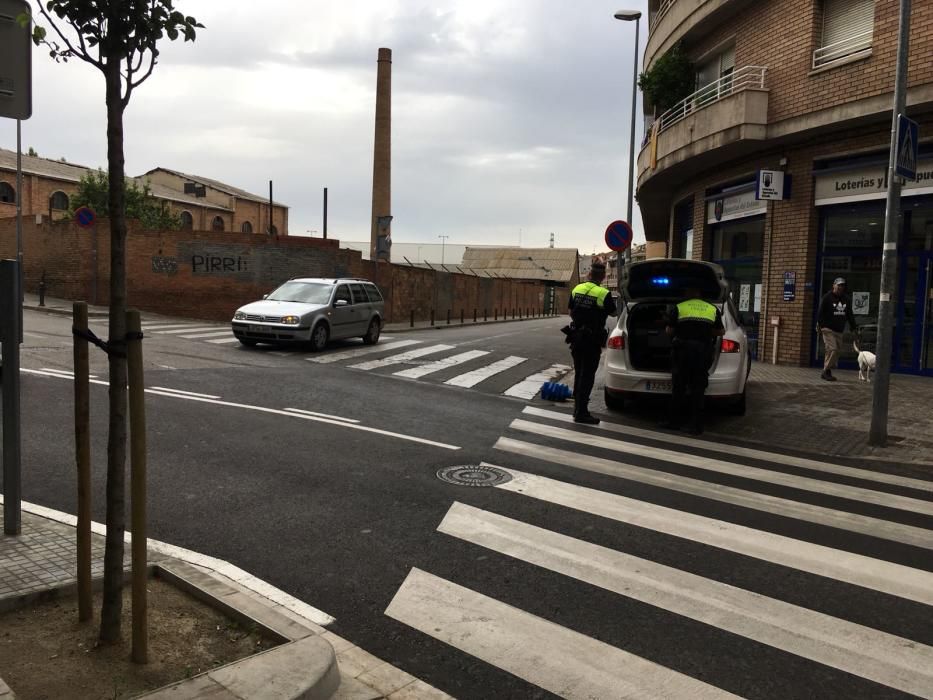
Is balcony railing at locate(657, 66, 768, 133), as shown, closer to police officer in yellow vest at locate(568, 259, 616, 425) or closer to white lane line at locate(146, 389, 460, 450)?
police officer in yellow vest at locate(568, 259, 616, 425)

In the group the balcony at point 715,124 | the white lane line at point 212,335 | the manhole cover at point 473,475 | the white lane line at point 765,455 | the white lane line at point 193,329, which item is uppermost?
the balcony at point 715,124

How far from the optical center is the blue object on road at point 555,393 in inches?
456

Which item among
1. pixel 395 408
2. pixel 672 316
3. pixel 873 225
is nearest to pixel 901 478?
pixel 672 316

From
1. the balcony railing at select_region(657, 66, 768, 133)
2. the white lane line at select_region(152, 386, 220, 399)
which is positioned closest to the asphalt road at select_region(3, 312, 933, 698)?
the white lane line at select_region(152, 386, 220, 399)

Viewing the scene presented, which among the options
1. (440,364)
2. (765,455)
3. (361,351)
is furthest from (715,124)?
(765,455)

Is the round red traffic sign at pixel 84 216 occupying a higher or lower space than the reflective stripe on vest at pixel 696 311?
higher

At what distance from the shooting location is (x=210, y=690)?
2834 mm

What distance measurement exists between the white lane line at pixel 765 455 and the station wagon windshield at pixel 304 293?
28.3 ft

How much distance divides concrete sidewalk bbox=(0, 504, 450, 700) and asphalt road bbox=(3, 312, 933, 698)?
137mm

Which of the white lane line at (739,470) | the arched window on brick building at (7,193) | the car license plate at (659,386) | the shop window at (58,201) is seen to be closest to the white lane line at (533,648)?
the white lane line at (739,470)

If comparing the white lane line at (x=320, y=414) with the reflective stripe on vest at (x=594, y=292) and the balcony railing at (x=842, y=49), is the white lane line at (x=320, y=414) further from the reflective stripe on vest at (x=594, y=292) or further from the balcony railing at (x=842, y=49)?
the balcony railing at (x=842, y=49)

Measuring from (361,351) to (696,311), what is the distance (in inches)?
389

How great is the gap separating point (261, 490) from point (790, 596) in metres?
3.84

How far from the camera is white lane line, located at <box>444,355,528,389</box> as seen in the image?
523 inches
